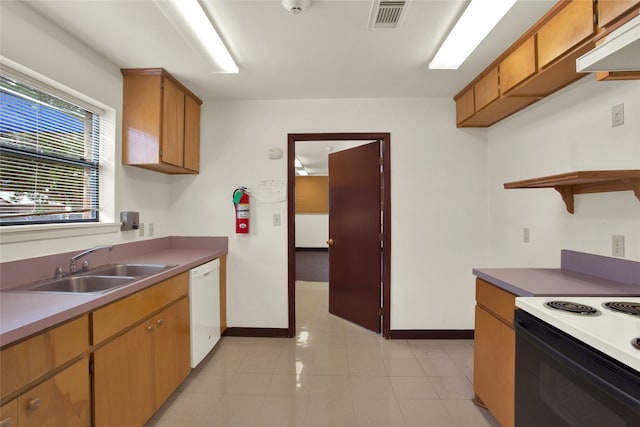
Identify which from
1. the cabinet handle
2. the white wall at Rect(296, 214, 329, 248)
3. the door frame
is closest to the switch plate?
the door frame

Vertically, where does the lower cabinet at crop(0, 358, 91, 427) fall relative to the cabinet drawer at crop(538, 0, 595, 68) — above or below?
below

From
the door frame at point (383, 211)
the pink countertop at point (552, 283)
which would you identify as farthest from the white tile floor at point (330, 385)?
the pink countertop at point (552, 283)

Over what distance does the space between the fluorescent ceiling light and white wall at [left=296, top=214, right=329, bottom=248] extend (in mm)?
6471

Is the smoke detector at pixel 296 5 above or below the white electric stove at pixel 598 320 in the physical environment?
above

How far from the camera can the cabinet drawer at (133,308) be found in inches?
50.8

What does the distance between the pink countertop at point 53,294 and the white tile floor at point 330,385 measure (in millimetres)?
907

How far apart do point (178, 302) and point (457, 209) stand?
2661 mm

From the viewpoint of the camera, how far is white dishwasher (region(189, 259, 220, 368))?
216 centimetres

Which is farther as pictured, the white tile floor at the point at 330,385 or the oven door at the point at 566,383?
the white tile floor at the point at 330,385

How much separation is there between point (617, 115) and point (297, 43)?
6.42ft

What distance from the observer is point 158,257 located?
2.36 m

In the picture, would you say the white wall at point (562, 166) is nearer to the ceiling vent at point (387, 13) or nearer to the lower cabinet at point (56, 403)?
the ceiling vent at point (387, 13)

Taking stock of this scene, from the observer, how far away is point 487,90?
228 centimetres

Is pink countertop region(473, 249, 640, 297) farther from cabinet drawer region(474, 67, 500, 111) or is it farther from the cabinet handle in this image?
the cabinet handle
